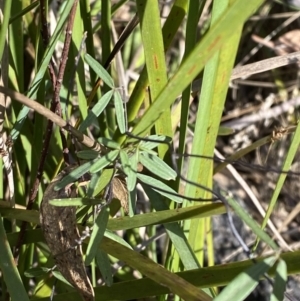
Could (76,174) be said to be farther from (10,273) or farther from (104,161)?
(10,273)

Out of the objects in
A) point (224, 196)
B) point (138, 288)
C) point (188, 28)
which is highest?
point (188, 28)

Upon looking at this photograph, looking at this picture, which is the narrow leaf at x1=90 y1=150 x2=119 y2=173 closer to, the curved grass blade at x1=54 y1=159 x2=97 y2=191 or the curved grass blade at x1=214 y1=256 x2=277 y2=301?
the curved grass blade at x1=54 y1=159 x2=97 y2=191

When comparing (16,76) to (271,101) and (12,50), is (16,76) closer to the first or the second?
(12,50)

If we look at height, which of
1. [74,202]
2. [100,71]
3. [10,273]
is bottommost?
[10,273]

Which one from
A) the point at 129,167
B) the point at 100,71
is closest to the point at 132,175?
the point at 129,167

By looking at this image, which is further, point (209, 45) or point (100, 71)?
point (100, 71)

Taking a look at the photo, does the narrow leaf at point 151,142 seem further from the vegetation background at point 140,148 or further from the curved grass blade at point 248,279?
the curved grass blade at point 248,279

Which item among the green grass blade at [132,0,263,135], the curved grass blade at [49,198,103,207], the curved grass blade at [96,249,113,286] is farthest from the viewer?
the curved grass blade at [96,249,113,286]

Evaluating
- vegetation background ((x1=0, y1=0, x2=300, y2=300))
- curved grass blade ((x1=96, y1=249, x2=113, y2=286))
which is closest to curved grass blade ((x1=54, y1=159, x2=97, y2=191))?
vegetation background ((x1=0, y1=0, x2=300, y2=300))

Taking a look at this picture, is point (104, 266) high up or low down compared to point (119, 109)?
down

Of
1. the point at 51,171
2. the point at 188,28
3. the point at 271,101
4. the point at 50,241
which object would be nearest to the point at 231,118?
the point at 271,101

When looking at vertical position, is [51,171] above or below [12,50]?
below
